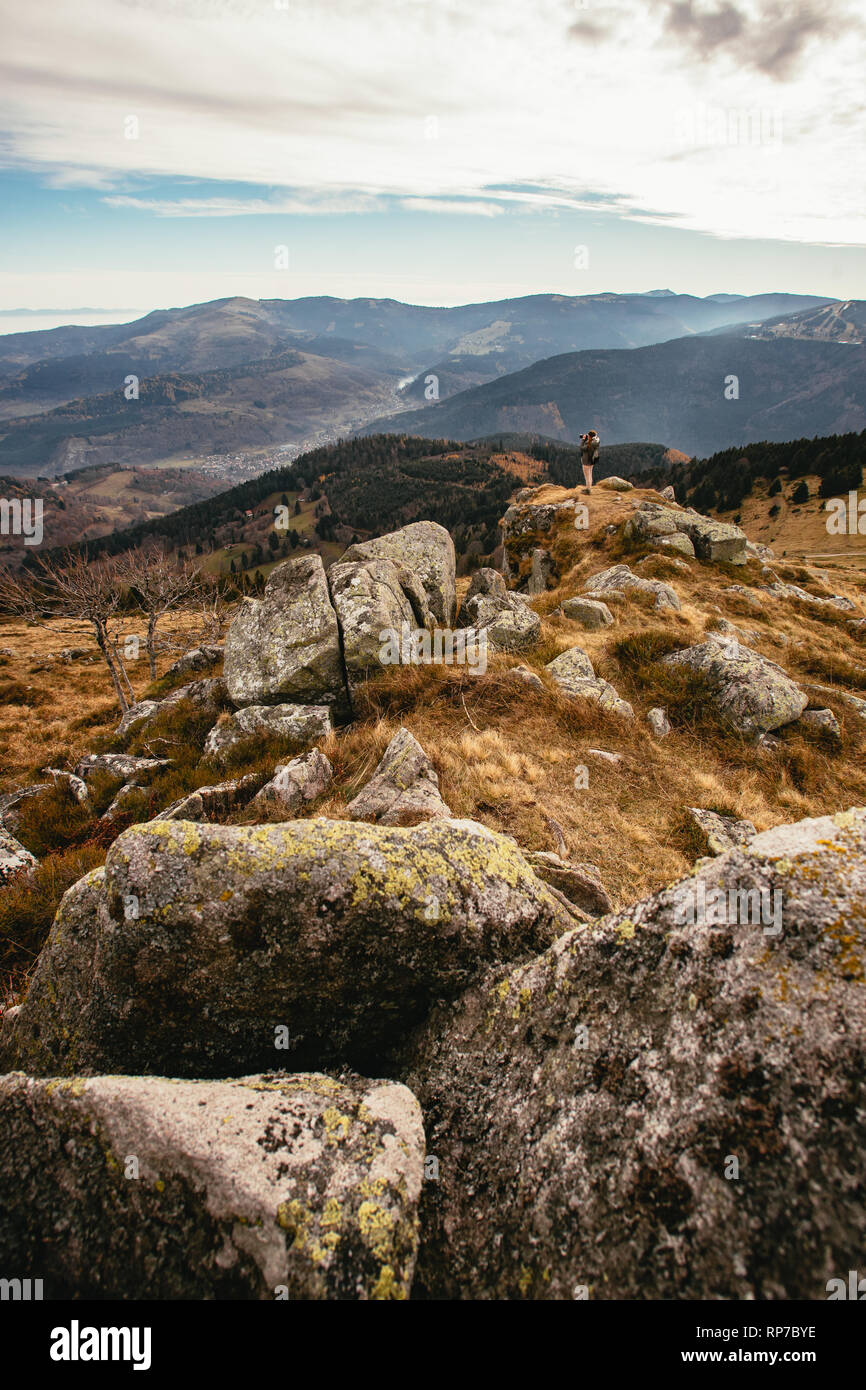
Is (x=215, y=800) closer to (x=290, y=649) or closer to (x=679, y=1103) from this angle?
(x=290, y=649)

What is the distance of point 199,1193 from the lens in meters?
3.18

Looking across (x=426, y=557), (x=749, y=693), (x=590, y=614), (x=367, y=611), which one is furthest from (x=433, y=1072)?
(x=426, y=557)

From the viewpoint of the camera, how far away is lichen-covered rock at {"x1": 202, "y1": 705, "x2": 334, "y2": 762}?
1227cm

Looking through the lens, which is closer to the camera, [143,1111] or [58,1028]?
[143,1111]

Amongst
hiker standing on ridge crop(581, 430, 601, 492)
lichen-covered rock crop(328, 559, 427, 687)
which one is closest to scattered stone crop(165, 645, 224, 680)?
lichen-covered rock crop(328, 559, 427, 687)

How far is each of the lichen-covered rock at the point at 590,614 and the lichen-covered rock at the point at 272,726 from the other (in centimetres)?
972

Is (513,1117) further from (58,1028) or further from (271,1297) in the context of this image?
(58,1028)

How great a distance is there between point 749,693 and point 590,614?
6821 millimetres

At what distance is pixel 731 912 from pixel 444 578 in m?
19.5

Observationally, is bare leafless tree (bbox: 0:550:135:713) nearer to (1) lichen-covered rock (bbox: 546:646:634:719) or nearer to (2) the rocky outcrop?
(1) lichen-covered rock (bbox: 546:646:634:719)

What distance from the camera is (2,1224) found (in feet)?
10.3

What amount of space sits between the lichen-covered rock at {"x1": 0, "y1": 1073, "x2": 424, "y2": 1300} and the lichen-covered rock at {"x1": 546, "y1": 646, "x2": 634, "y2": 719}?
1050 cm

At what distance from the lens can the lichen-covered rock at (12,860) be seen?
8.48 meters
